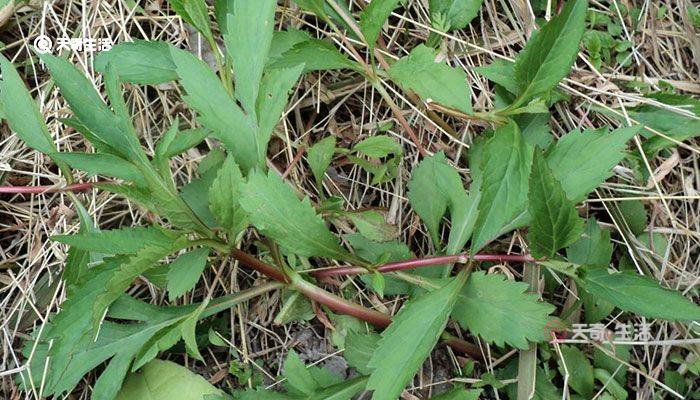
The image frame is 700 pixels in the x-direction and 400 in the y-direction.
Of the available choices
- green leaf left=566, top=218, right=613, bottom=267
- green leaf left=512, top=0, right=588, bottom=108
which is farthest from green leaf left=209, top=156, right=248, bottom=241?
green leaf left=566, top=218, right=613, bottom=267

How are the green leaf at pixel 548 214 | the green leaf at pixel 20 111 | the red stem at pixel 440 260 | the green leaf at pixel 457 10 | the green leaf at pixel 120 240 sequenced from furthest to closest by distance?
the green leaf at pixel 457 10
the green leaf at pixel 20 111
the red stem at pixel 440 260
the green leaf at pixel 120 240
the green leaf at pixel 548 214

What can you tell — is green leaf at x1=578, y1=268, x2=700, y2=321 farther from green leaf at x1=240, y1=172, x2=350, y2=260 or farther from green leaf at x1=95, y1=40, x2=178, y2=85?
green leaf at x1=95, y1=40, x2=178, y2=85

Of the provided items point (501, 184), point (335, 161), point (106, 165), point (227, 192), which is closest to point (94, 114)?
point (106, 165)

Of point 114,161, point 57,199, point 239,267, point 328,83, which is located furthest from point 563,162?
point 57,199

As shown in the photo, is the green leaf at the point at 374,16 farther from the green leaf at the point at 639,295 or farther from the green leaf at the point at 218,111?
the green leaf at the point at 639,295

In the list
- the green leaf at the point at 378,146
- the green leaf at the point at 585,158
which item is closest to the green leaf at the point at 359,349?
the green leaf at the point at 378,146

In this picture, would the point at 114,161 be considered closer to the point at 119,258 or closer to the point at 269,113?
the point at 119,258

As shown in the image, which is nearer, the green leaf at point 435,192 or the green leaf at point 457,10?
the green leaf at point 435,192
